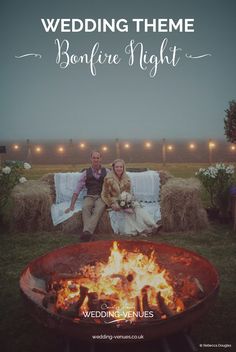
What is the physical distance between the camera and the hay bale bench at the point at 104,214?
6.80 metres

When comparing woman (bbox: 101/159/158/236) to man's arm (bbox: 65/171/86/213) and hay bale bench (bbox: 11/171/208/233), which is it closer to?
hay bale bench (bbox: 11/171/208/233)

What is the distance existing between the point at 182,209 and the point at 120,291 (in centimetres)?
391

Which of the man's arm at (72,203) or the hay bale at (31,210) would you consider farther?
the man's arm at (72,203)

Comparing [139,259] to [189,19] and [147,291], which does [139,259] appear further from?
[189,19]

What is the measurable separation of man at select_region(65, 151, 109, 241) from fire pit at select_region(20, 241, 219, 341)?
2.49 m

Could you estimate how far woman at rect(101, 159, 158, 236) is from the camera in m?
6.59

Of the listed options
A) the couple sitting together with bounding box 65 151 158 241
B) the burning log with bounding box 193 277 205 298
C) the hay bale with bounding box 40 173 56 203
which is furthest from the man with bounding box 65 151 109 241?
the burning log with bounding box 193 277 205 298

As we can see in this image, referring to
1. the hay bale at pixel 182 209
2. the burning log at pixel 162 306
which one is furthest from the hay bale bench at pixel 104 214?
the burning log at pixel 162 306

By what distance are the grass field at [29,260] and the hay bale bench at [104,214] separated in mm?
240

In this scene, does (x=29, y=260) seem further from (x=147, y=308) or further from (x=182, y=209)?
(x=182, y=209)

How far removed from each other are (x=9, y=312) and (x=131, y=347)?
1.55 meters

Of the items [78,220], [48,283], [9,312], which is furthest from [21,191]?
[48,283]

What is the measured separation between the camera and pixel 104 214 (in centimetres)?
675

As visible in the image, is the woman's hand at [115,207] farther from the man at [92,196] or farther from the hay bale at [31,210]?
the hay bale at [31,210]
